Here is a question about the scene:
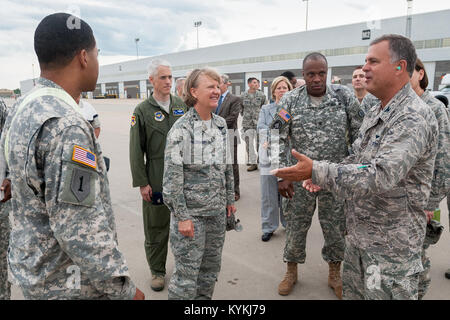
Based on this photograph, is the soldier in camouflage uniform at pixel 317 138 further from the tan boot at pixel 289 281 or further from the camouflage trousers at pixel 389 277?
the camouflage trousers at pixel 389 277

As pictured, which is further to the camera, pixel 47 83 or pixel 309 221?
pixel 309 221

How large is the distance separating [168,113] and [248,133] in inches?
183

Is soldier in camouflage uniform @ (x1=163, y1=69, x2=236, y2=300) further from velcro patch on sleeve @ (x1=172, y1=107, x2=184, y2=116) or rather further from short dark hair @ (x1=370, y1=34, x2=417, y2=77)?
short dark hair @ (x1=370, y1=34, x2=417, y2=77)

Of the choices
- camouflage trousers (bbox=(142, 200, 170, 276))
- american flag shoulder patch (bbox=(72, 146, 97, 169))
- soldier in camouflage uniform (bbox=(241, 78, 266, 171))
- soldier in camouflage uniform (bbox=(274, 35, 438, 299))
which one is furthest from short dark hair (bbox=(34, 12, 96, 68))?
soldier in camouflage uniform (bbox=(241, 78, 266, 171))

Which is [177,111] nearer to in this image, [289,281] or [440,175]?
[289,281]

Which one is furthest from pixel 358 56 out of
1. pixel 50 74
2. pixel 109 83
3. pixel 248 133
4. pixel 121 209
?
pixel 109 83

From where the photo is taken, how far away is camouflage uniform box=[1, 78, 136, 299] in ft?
3.94

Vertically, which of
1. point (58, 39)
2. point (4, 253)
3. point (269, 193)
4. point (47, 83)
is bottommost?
point (269, 193)

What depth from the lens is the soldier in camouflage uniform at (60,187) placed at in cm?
121

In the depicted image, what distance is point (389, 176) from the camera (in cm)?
159

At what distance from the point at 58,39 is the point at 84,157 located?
51 cm

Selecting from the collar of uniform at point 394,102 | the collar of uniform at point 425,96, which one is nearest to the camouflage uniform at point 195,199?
the collar of uniform at point 394,102

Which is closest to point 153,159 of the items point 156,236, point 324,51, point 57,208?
point 156,236
